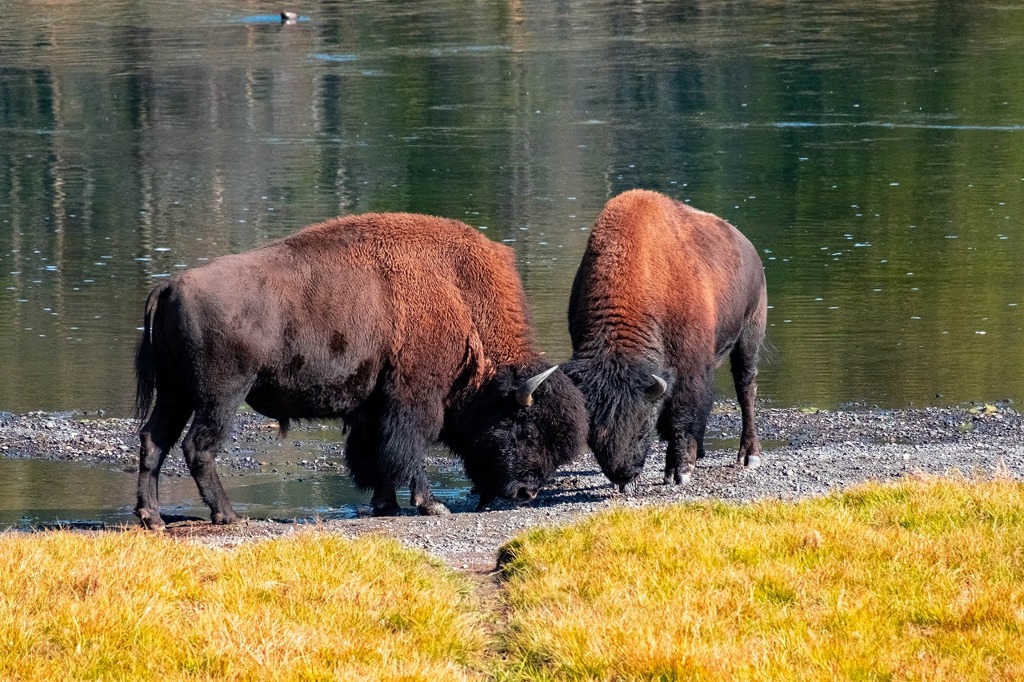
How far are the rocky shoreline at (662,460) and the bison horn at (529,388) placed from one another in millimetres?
771

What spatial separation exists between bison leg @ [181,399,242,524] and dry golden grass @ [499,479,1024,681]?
2.91m

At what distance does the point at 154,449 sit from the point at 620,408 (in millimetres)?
3325

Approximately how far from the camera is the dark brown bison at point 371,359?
10.5 meters

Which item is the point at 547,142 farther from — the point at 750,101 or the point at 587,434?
the point at 587,434

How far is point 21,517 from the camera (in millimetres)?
11648

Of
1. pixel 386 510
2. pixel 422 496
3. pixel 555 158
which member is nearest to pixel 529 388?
pixel 422 496

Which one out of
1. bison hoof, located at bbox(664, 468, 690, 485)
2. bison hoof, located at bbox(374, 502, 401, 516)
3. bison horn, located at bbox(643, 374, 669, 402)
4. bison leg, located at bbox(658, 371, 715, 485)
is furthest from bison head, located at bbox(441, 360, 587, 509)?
bison leg, located at bbox(658, 371, 715, 485)

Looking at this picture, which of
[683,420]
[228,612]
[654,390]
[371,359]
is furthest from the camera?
[683,420]

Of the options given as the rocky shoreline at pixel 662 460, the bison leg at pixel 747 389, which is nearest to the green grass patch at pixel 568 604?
the rocky shoreline at pixel 662 460

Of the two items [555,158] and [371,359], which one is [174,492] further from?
[555,158]

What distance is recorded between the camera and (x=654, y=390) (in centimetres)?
1152

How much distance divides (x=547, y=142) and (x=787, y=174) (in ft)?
21.3

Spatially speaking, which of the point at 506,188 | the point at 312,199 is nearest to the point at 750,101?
the point at 506,188

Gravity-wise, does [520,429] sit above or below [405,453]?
above
